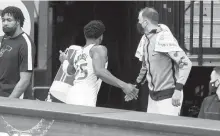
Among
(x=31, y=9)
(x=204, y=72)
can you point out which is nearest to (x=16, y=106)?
(x=31, y=9)

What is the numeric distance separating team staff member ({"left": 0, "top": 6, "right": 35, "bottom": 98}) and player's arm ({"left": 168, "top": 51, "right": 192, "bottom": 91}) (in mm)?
1355

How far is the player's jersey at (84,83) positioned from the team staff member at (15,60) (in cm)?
45

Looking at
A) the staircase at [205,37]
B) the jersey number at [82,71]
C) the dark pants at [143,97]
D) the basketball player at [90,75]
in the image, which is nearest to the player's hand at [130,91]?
the basketball player at [90,75]

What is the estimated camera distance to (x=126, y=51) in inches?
394

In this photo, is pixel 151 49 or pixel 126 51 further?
pixel 126 51

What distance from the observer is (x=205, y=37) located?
342 inches

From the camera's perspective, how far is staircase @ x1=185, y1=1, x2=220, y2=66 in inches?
332

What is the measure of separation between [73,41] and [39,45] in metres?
0.81

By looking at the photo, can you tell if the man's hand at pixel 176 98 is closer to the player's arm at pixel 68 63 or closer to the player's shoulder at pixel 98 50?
the player's shoulder at pixel 98 50

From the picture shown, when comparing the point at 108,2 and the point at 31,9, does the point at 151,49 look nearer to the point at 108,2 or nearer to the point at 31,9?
the point at 31,9

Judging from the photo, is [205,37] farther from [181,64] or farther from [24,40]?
[24,40]

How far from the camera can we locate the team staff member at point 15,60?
6156 millimetres

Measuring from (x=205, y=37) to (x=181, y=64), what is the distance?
2.70 m

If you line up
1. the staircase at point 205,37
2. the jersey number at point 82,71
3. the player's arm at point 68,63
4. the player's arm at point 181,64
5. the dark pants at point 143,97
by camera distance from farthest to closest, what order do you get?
the dark pants at point 143,97, the staircase at point 205,37, the player's arm at point 68,63, the jersey number at point 82,71, the player's arm at point 181,64
